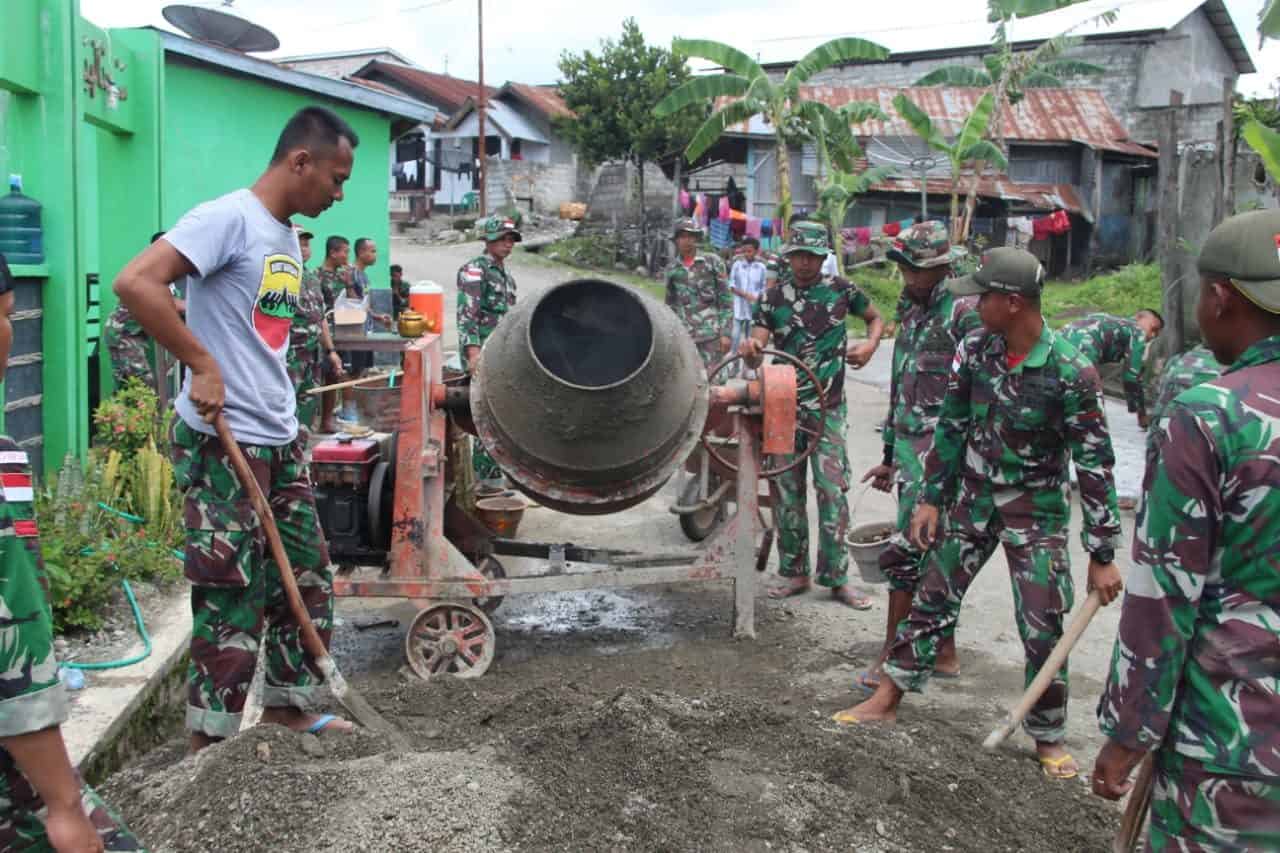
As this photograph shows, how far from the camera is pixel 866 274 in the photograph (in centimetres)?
2462

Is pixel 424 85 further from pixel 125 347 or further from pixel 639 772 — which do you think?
pixel 639 772

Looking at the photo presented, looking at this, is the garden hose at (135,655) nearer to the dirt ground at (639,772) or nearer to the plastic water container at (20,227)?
the dirt ground at (639,772)

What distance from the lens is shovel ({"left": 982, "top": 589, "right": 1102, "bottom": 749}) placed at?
3.53 metres

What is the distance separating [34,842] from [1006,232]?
25963 mm

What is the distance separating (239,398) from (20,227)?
132 inches

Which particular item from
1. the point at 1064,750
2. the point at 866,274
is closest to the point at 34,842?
the point at 1064,750

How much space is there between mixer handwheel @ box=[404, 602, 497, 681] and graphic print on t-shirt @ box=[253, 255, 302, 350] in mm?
1730

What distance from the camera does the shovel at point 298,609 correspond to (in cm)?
329

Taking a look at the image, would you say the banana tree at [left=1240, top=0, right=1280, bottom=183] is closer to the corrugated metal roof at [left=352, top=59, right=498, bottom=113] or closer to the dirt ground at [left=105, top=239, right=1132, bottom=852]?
the dirt ground at [left=105, top=239, right=1132, bottom=852]

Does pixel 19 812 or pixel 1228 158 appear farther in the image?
pixel 1228 158

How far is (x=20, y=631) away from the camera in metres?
1.84

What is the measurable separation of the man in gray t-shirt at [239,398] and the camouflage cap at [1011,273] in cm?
197

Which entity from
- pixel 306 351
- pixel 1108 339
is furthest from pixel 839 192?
pixel 1108 339

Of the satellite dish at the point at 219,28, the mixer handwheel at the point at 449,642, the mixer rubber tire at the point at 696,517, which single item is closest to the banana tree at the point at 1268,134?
the mixer rubber tire at the point at 696,517
